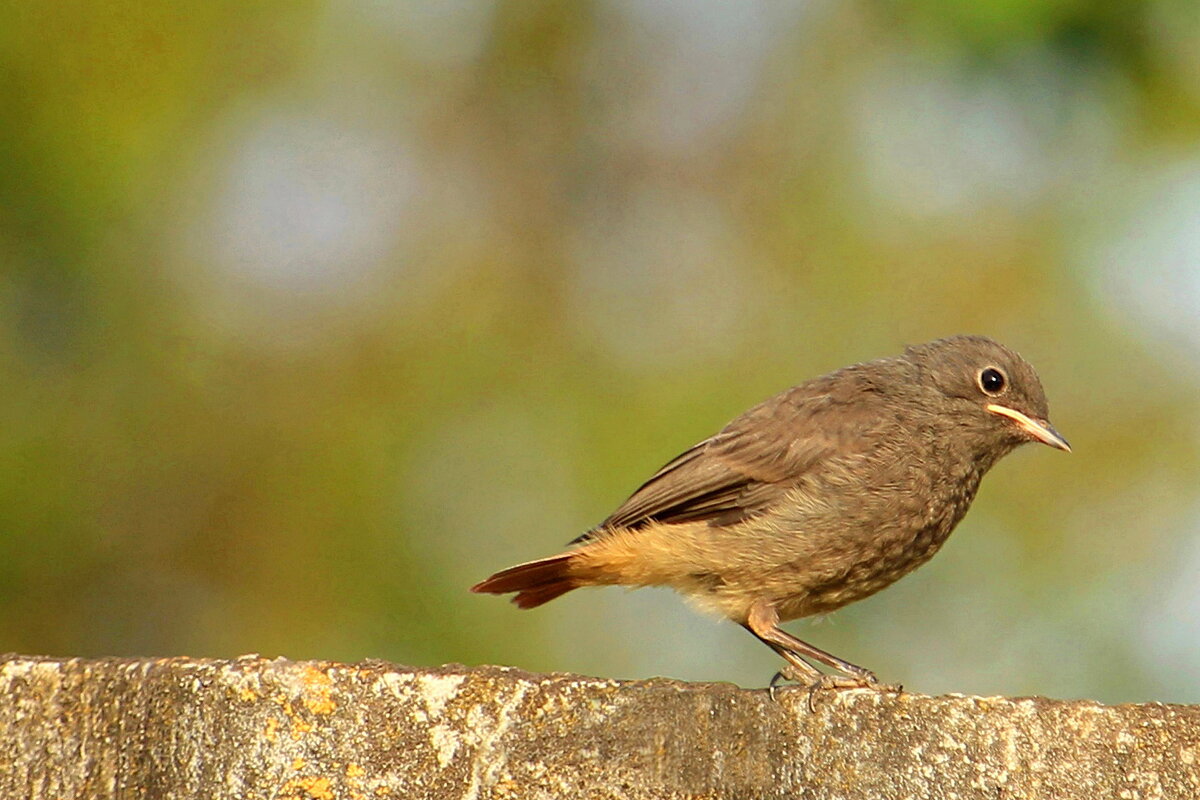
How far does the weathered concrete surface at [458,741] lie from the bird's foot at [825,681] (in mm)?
134

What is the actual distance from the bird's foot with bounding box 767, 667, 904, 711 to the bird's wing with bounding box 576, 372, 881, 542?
635 millimetres

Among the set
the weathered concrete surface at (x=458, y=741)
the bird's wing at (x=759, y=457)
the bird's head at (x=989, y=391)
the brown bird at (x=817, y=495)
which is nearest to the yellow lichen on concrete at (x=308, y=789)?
the weathered concrete surface at (x=458, y=741)

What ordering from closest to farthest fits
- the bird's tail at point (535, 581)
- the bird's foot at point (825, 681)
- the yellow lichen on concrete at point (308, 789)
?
the yellow lichen on concrete at point (308, 789)
the bird's foot at point (825, 681)
the bird's tail at point (535, 581)

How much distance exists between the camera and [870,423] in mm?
5160

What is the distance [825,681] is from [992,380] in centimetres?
258

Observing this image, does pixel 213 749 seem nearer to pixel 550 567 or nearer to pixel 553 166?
pixel 550 567

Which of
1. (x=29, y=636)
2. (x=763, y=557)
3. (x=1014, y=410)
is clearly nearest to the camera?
(x=763, y=557)

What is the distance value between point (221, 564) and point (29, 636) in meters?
0.88

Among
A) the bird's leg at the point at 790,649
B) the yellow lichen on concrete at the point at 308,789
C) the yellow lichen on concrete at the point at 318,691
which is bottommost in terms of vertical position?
the yellow lichen on concrete at the point at 308,789

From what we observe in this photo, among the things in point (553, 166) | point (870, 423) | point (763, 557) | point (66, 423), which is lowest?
point (763, 557)

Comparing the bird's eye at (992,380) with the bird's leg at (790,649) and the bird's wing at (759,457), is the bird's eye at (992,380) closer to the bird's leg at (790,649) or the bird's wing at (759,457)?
the bird's wing at (759,457)

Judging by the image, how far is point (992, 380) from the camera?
213 inches

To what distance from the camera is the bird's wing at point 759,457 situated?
5133 mm

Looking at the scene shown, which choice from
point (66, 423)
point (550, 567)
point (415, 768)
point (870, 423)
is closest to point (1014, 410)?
point (870, 423)
